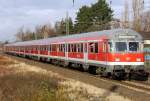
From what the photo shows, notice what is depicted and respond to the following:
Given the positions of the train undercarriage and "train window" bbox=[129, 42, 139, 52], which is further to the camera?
"train window" bbox=[129, 42, 139, 52]

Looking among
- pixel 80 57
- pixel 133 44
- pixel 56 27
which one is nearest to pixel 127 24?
pixel 80 57

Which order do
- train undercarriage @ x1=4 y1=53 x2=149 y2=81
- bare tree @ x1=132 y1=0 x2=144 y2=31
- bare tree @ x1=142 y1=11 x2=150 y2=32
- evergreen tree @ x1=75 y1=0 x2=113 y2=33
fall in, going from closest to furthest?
train undercarriage @ x1=4 y1=53 x2=149 y2=81
bare tree @ x1=132 y1=0 x2=144 y2=31
bare tree @ x1=142 y1=11 x2=150 y2=32
evergreen tree @ x1=75 y1=0 x2=113 y2=33

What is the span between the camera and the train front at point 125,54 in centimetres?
2455

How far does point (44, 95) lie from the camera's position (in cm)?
1333

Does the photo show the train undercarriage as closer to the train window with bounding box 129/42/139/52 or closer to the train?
the train

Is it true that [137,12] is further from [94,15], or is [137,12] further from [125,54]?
[125,54]

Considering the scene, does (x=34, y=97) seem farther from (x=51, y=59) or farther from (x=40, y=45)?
(x=40, y=45)

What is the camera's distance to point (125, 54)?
81.4 ft

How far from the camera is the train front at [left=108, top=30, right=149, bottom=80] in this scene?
966 inches

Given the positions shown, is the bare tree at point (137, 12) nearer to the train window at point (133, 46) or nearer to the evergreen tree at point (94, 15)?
the evergreen tree at point (94, 15)

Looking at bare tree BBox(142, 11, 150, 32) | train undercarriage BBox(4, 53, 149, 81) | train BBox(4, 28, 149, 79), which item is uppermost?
bare tree BBox(142, 11, 150, 32)

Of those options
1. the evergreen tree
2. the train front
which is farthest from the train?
the evergreen tree

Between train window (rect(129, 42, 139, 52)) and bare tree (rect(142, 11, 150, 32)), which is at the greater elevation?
bare tree (rect(142, 11, 150, 32))

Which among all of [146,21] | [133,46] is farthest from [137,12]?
[133,46]
